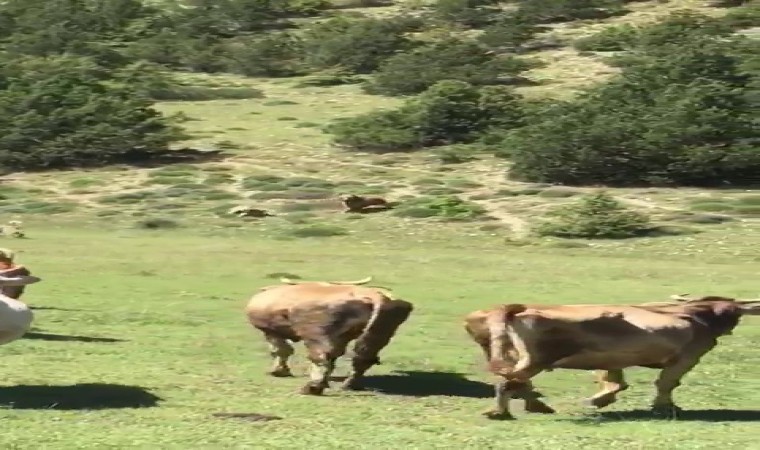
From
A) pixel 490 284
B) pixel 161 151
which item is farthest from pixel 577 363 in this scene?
pixel 161 151

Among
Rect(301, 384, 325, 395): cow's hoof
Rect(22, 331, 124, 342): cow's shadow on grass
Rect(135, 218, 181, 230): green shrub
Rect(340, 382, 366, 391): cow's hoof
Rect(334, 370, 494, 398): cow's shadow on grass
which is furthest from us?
Rect(135, 218, 181, 230): green shrub

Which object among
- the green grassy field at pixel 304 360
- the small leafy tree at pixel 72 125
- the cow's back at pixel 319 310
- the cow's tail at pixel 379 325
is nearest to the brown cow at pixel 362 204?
the green grassy field at pixel 304 360

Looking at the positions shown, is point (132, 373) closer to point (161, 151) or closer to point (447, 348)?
point (447, 348)

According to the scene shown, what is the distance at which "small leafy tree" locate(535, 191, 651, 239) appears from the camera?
30.8 metres

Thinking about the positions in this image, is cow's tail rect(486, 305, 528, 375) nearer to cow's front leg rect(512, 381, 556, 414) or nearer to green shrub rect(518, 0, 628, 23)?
cow's front leg rect(512, 381, 556, 414)

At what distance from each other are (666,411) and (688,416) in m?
0.16

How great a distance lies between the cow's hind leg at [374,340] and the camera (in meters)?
12.2

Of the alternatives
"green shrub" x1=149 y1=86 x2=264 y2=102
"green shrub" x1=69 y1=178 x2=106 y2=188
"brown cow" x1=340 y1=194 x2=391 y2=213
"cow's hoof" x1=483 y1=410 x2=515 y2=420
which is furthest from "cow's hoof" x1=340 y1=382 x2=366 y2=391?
"green shrub" x1=149 y1=86 x2=264 y2=102

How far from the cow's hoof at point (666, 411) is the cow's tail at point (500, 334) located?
1235 millimetres

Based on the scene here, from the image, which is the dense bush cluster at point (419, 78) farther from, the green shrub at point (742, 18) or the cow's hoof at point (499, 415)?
the cow's hoof at point (499, 415)

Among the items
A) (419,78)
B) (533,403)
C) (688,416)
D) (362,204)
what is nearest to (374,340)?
(533,403)

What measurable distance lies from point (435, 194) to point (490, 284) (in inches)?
529

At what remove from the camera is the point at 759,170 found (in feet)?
126

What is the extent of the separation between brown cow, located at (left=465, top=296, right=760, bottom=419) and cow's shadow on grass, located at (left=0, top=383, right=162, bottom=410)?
260cm
